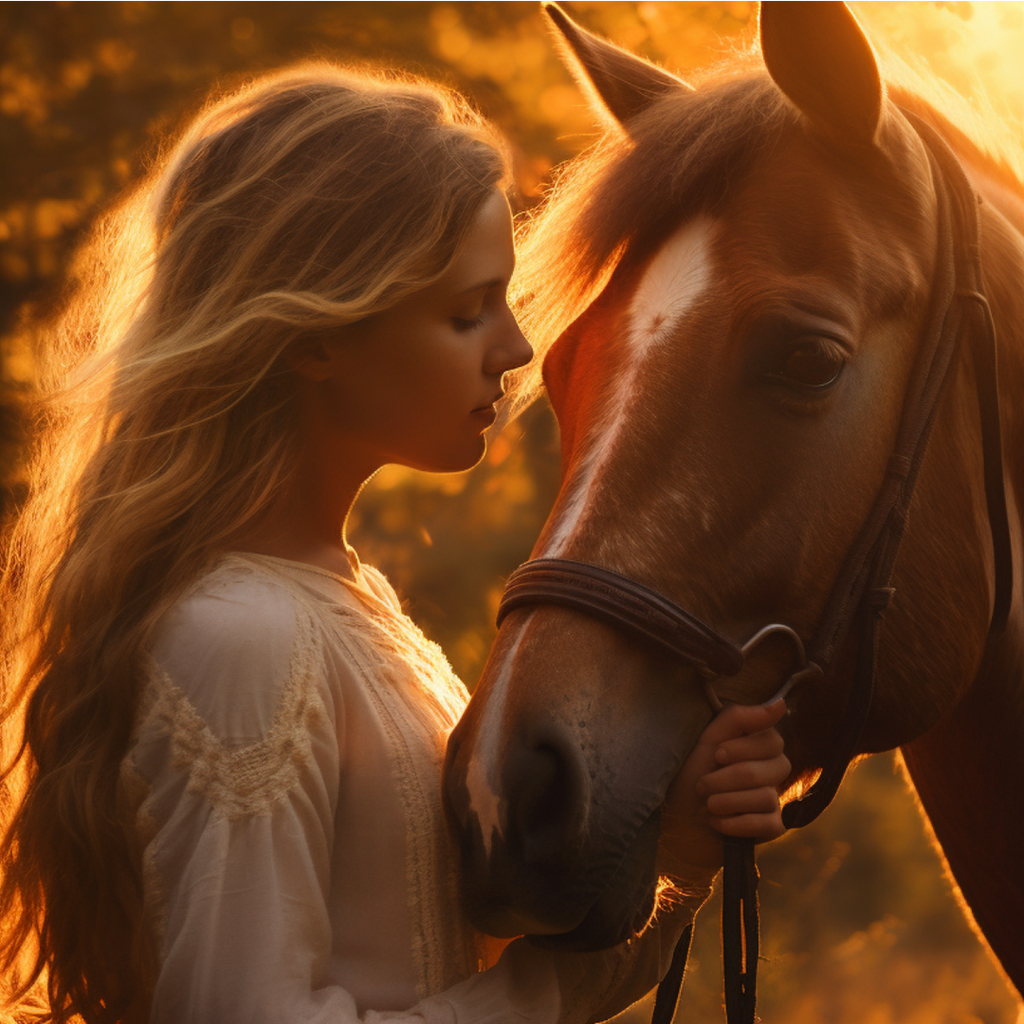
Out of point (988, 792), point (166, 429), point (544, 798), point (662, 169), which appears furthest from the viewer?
point (988, 792)

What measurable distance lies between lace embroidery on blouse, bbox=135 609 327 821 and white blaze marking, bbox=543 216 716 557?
0.38m

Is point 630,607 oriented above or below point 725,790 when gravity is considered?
above

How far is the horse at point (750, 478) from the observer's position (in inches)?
47.7

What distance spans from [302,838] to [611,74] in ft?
4.85

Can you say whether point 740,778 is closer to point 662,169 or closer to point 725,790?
point 725,790

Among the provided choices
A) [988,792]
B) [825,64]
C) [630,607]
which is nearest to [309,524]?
[630,607]

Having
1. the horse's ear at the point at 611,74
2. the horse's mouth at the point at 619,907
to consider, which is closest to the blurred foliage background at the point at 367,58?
the horse's ear at the point at 611,74

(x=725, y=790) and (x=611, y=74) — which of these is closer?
(x=725, y=790)

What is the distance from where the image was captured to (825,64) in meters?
1.52

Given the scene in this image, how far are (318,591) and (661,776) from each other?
490 mm

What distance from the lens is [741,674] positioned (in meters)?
1.37

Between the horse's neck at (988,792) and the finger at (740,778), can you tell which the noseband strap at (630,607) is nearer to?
the finger at (740,778)

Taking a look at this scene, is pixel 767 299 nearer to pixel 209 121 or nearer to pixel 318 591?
pixel 318 591

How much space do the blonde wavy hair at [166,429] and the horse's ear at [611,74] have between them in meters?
0.50
